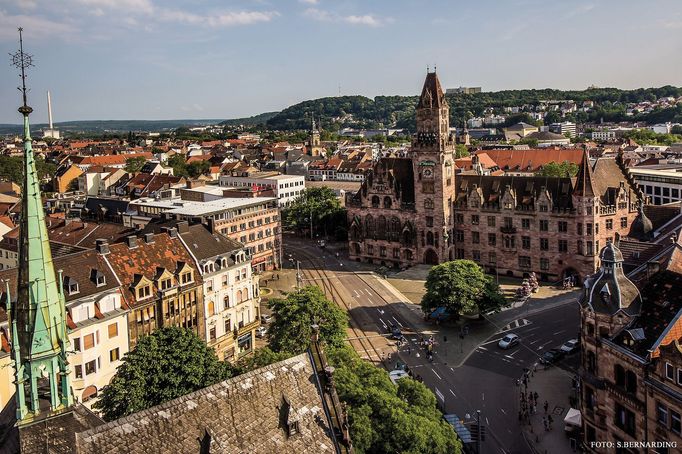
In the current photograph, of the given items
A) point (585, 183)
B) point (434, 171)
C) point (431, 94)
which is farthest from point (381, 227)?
point (585, 183)

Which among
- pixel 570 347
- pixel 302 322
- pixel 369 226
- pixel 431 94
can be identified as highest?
pixel 431 94

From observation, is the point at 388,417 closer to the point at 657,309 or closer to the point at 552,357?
the point at 657,309

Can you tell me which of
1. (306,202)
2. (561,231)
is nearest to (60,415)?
(561,231)

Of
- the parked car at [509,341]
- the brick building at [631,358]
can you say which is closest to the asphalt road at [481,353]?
the parked car at [509,341]

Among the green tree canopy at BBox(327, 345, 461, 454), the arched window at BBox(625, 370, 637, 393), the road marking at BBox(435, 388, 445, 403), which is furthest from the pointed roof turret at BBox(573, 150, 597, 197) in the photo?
the green tree canopy at BBox(327, 345, 461, 454)

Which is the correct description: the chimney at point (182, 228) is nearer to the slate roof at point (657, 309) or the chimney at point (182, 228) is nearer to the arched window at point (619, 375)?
the slate roof at point (657, 309)

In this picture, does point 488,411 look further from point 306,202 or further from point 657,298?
point 306,202
